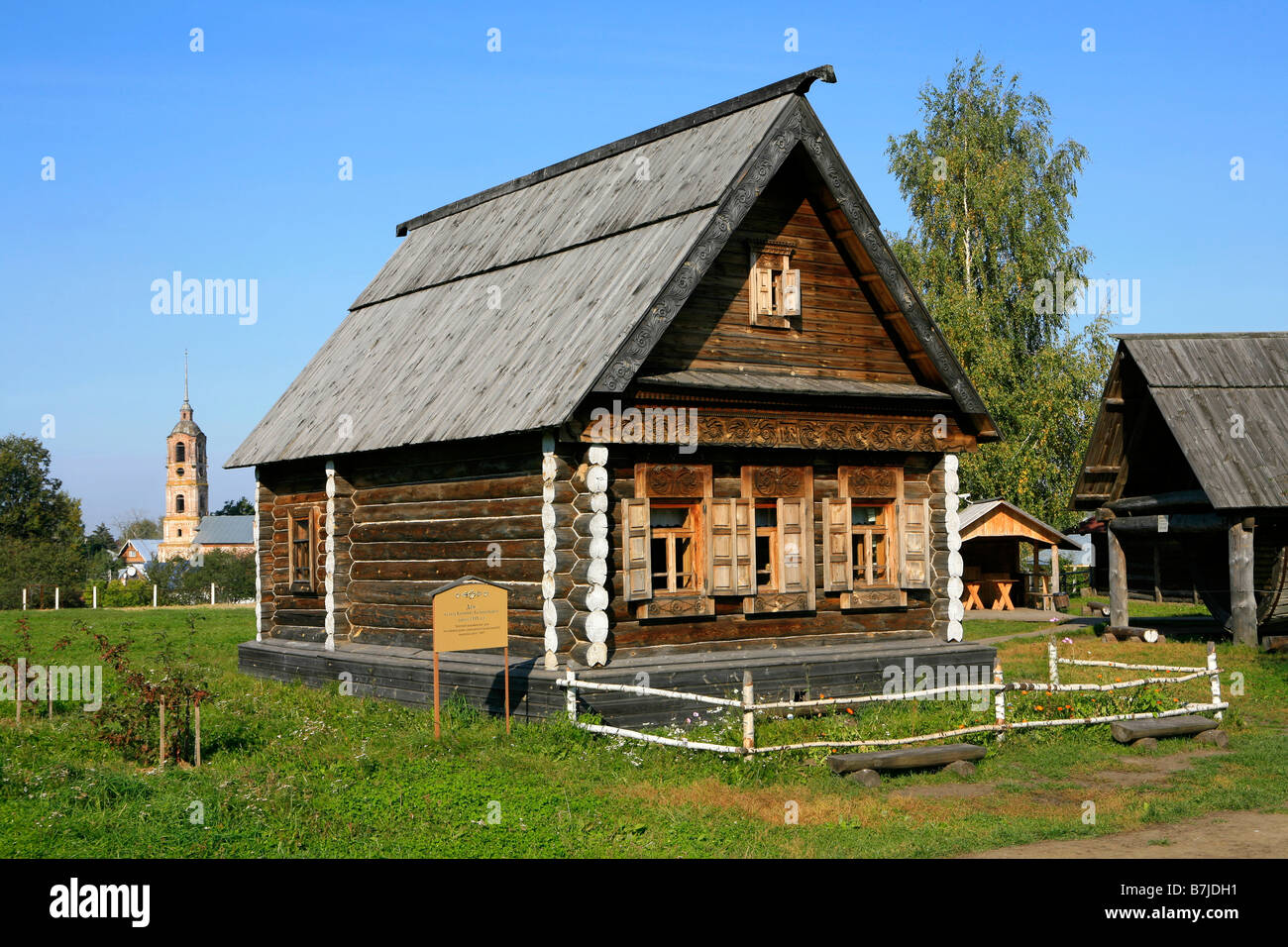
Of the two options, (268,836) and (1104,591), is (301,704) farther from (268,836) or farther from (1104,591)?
(1104,591)

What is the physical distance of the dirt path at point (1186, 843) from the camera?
383 inches

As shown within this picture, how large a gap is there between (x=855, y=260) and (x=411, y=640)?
8.29 meters

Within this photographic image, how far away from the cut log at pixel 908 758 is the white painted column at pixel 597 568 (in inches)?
130

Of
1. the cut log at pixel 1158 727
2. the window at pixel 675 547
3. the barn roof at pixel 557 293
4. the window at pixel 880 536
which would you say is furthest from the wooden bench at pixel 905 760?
the barn roof at pixel 557 293

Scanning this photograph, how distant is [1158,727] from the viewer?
14.6 m

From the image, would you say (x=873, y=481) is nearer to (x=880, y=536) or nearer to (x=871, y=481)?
(x=871, y=481)

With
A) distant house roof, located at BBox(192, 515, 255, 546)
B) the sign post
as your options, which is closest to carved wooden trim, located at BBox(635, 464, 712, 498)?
the sign post

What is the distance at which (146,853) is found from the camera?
30.7 ft

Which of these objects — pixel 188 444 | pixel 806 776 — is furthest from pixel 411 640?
pixel 188 444

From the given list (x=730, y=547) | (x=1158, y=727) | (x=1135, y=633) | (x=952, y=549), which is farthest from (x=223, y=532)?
(x=1158, y=727)

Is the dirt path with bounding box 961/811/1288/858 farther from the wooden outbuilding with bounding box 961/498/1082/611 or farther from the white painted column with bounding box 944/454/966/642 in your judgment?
the wooden outbuilding with bounding box 961/498/1082/611

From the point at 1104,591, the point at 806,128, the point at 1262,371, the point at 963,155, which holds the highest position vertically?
the point at 963,155

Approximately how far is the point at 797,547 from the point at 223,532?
9784cm

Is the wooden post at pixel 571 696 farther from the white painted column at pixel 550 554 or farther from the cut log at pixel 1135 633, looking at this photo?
the cut log at pixel 1135 633
